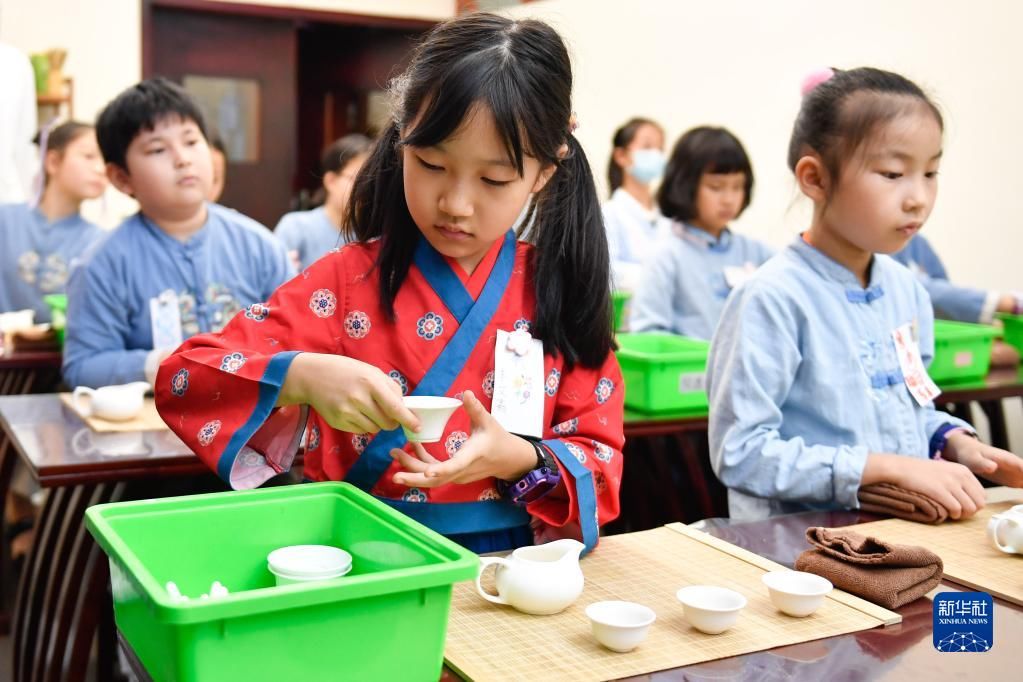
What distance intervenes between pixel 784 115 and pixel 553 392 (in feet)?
13.3

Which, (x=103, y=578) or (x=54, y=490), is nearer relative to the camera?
(x=103, y=578)

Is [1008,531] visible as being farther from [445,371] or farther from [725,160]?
[725,160]

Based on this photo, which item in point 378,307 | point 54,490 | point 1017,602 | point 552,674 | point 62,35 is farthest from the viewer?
point 62,35

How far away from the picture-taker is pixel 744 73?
5.38 metres

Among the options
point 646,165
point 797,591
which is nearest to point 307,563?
point 797,591

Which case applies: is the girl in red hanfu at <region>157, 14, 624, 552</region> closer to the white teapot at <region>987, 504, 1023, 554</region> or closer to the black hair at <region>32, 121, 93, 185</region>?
the white teapot at <region>987, 504, 1023, 554</region>

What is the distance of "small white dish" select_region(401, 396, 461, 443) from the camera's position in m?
1.15

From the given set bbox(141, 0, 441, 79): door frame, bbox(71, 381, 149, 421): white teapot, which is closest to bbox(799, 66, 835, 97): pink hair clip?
bbox(71, 381, 149, 421): white teapot

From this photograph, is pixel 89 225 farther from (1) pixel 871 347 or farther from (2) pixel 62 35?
(1) pixel 871 347

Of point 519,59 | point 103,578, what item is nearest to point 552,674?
point 519,59

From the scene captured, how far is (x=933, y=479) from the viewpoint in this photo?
159 centimetres

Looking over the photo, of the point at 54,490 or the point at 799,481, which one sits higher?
the point at 799,481

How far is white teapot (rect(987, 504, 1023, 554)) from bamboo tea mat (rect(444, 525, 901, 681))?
32 cm

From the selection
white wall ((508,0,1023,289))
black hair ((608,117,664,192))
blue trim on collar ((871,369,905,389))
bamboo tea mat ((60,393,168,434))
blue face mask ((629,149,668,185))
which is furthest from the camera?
black hair ((608,117,664,192))
